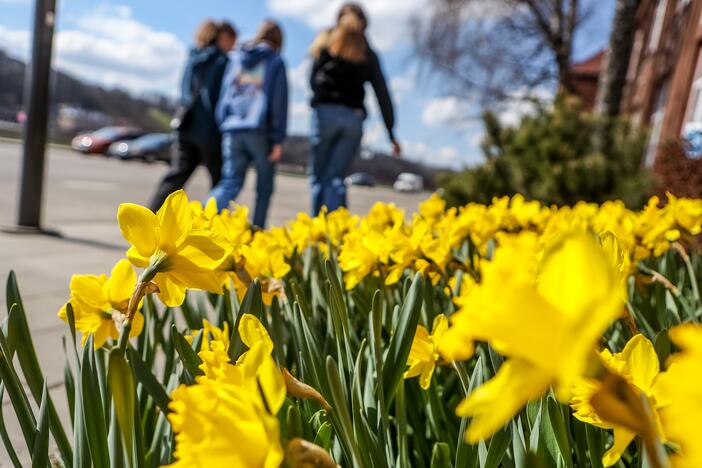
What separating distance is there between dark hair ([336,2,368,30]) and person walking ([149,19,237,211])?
970 millimetres

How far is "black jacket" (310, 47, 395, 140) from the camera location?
446 cm

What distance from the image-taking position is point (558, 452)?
759 millimetres

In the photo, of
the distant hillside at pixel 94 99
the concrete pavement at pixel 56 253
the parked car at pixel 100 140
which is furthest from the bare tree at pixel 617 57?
the distant hillside at pixel 94 99

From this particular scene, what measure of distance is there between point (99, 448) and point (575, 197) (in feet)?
22.3

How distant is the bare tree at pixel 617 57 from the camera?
30.1ft

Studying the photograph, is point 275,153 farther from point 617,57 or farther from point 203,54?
point 617,57

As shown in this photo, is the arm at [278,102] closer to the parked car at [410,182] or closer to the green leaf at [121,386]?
the green leaf at [121,386]

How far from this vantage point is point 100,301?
2.98ft

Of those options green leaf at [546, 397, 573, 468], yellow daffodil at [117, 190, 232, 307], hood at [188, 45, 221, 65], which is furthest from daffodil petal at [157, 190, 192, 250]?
hood at [188, 45, 221, 65]

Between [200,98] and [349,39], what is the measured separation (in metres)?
1.28

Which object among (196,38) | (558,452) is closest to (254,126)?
(196,38)

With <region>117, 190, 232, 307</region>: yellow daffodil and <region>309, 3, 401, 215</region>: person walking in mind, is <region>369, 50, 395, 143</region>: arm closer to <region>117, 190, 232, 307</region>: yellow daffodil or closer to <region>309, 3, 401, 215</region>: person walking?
<region>309, 3, 401, 215</region>: person walking

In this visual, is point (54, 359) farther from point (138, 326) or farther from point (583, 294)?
point (583, 294)

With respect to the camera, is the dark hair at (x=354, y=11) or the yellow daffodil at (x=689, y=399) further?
the dark hair at (x=354, y=11)
